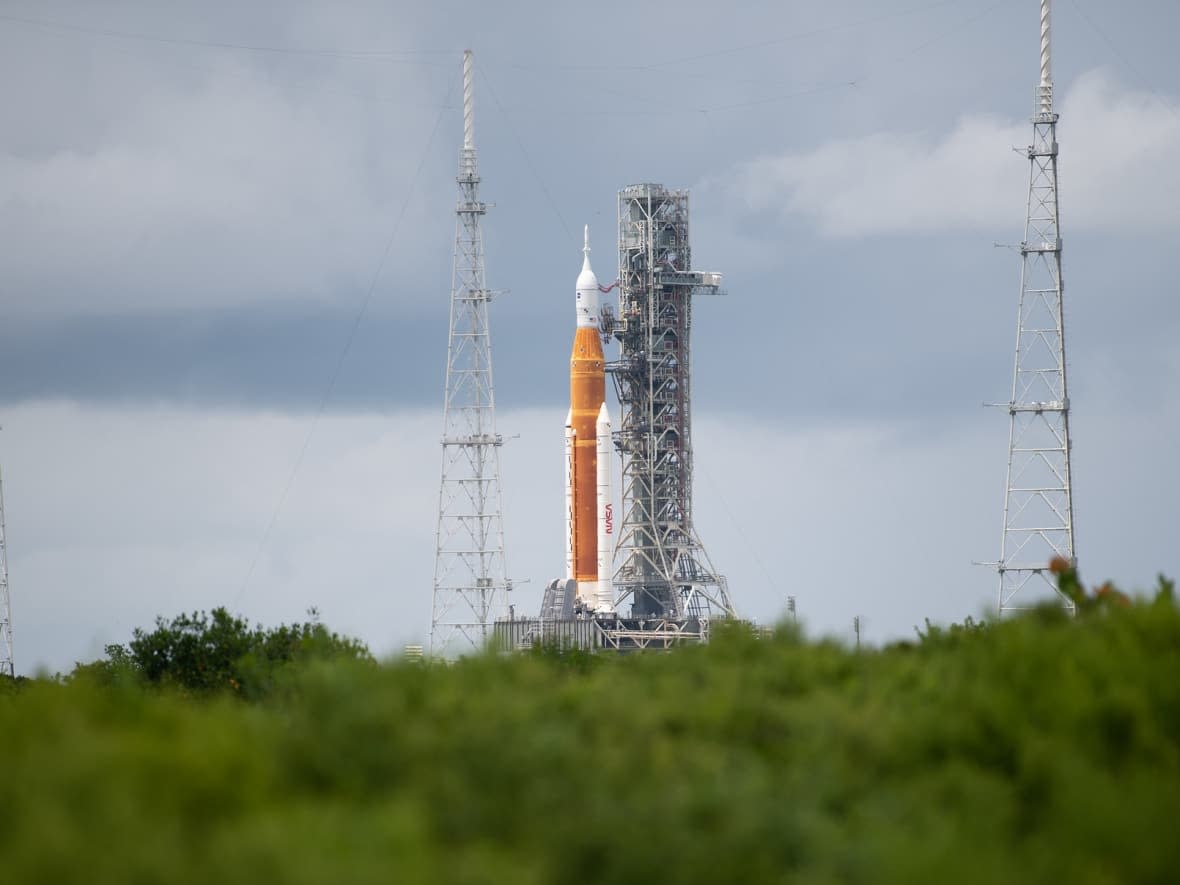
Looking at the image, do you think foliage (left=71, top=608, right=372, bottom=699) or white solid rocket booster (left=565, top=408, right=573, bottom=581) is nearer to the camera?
foliage (left=71, top=608, right=372, bottom=699)

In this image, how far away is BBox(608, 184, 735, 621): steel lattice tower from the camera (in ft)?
256

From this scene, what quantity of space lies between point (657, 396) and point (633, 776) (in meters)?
65.3

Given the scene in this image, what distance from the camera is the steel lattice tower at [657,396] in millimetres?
78062

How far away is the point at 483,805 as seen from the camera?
11.9 meters

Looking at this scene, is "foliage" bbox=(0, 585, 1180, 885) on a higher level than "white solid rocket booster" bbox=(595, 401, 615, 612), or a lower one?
lower

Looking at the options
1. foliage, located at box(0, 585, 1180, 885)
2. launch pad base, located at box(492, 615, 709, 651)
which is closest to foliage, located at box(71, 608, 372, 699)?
foliage, located at box(0, 585, 1180, 885)

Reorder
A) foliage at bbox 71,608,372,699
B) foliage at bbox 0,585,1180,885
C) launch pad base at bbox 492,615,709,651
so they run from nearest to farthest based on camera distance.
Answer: foliage at bbox 0,585,1180,885 < foliage at bbox 71,608,372,699 < launch pad base at bbox 492,615,709,651

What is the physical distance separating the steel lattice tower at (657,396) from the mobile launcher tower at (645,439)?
0.05 m

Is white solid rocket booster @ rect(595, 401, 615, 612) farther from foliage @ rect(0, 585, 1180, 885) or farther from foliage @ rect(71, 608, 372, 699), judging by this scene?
foliage @ rect(0, 585, 1180, 885)

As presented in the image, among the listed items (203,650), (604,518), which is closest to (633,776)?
(203,650)

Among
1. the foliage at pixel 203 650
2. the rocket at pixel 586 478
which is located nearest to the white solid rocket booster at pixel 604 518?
the rocket at pixel 586 478

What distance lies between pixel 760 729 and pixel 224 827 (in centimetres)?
680

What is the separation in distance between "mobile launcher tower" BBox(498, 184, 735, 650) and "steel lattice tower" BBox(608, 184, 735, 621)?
5cm

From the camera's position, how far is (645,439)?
78438 millimetres
